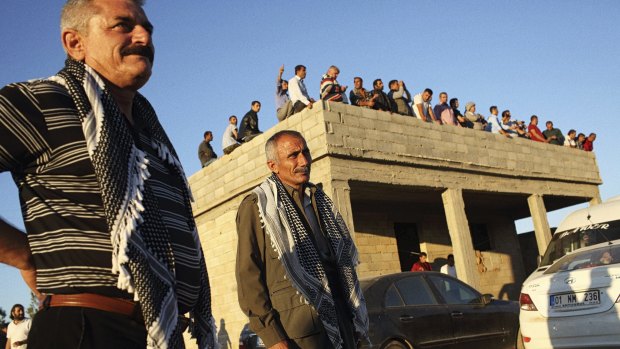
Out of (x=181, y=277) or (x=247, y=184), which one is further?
(x=247, y=184)

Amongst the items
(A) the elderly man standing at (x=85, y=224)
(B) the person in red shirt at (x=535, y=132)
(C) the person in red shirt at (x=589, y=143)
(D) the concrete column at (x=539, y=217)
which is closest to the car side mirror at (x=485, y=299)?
(A) the elderly man standing at (x=85, y=224)

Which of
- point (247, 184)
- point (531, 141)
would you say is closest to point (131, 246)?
point (247, 184)

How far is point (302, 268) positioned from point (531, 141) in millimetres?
16124

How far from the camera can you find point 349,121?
40.9 ft

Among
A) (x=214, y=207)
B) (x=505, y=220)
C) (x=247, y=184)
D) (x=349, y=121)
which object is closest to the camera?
(x=349, y=121)

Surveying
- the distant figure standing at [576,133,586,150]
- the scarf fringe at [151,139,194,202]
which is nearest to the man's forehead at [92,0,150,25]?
the scarf fringe at [151,139,194,202]

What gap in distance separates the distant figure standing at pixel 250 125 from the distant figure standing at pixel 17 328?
21.1 feet

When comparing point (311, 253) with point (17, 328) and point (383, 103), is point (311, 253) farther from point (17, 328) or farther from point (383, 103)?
point (383, 103)

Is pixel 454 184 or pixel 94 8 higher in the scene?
pixel 454 184

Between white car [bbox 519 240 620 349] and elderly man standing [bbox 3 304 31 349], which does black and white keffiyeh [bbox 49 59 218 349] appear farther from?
elderly man standing [bbox 3 304 31 349]

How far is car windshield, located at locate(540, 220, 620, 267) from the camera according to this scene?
8392mm

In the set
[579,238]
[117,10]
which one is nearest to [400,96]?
[579,238]

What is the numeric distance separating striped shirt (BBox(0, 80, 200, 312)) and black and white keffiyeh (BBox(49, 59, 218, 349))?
0.14 feet

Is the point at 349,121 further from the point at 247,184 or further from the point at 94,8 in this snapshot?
the point at 94,8
